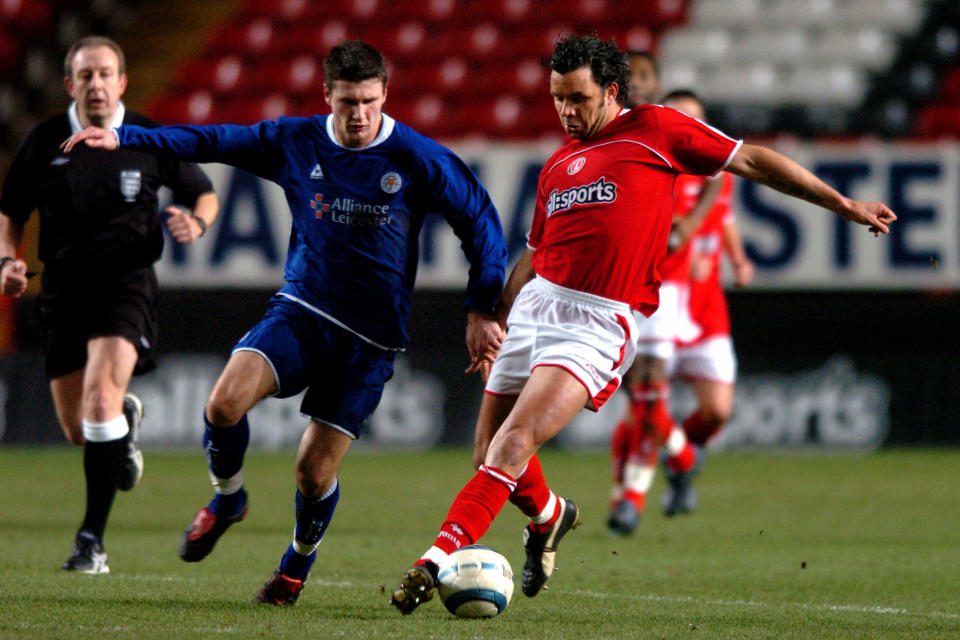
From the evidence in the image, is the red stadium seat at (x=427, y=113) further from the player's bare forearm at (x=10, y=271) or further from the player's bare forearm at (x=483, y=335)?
the player's bare forearm at (x=483, y=335)

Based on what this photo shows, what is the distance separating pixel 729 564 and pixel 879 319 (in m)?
6.62

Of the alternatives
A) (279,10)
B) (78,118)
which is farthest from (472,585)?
(279,10)

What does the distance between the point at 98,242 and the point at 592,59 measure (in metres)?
2.48

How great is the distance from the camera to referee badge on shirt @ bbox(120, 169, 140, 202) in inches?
263

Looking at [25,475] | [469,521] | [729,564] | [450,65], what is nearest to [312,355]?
[469,521]

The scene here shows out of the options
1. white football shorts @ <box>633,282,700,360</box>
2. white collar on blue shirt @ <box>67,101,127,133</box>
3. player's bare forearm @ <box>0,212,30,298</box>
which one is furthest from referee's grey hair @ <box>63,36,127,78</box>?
white football shorts @ <box>633,282,700,360</box>

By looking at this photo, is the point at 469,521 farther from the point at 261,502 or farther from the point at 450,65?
the point at 450,65

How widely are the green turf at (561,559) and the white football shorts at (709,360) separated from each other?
0.83 metres

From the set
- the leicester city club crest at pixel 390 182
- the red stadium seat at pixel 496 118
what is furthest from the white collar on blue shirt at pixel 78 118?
the red stadium seat at pixel 496 118

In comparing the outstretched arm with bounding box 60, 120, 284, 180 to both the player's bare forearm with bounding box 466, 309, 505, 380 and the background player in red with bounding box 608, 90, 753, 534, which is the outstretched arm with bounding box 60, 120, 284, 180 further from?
the background player in red with bounding box 608, 90, 753, 534

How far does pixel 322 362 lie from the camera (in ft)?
17.9

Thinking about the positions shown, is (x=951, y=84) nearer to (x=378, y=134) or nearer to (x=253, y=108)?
(x=253, y=108)

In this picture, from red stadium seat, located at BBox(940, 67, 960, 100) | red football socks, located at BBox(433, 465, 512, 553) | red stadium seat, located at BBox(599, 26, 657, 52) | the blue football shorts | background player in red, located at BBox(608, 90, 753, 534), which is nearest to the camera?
red football socks, located at BBox(433, 465, 512, 553)

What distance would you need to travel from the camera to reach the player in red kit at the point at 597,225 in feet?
17.0
